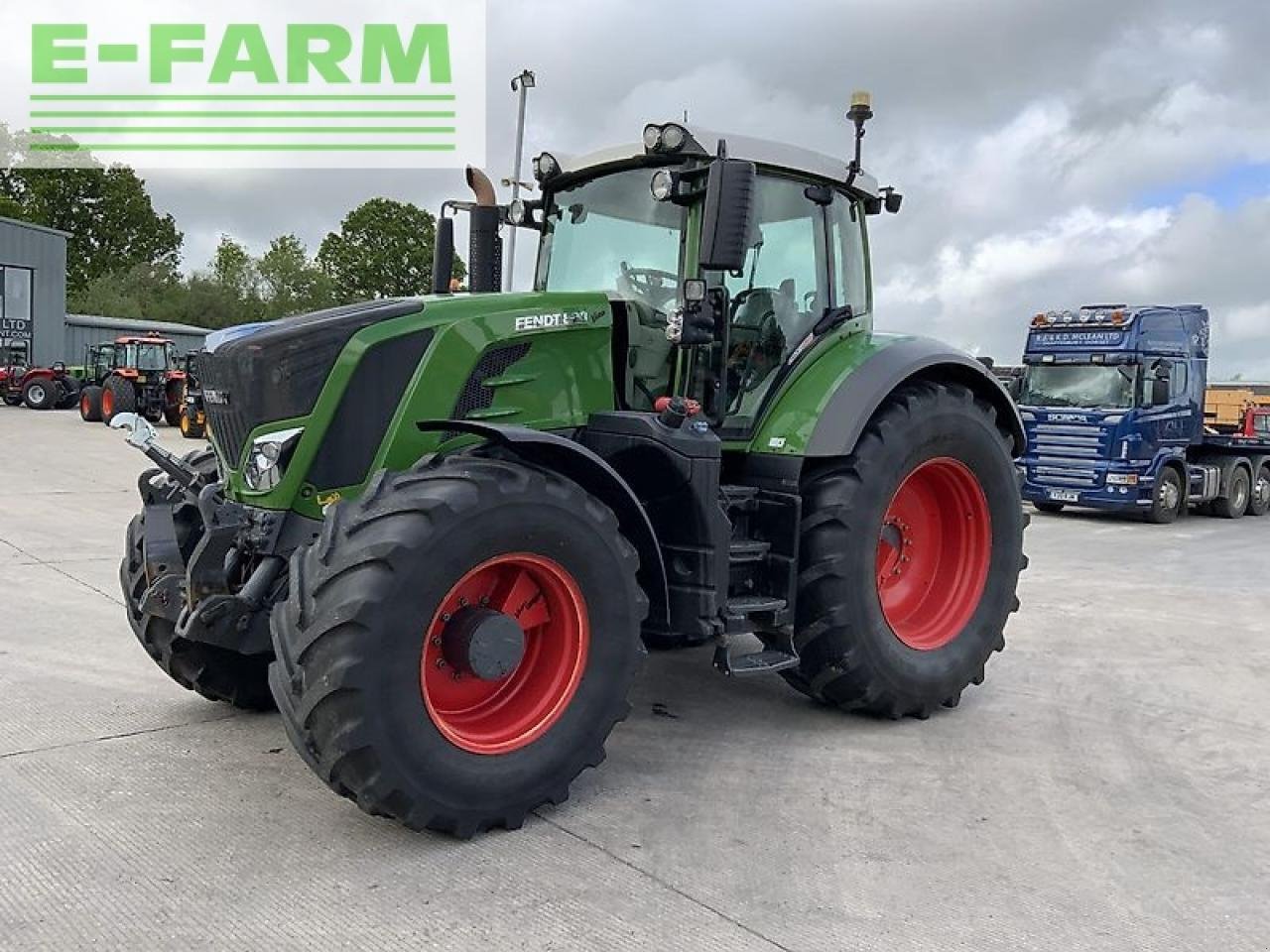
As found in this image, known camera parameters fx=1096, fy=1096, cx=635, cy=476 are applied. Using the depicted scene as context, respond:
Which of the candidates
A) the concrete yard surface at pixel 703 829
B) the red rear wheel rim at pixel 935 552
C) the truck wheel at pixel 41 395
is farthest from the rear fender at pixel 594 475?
the truck wheel at pixel 41 395

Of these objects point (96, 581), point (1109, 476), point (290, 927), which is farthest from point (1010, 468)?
point (1109, 476)

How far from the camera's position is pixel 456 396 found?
3887 mm

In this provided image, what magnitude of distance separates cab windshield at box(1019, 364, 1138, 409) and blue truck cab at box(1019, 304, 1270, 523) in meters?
0.01

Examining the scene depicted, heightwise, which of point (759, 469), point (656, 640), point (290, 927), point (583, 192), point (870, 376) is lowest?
point (290, 927)

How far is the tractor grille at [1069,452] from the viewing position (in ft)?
46.4

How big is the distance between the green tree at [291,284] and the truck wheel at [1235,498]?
4627 cm

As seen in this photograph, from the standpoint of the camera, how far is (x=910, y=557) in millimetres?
5262

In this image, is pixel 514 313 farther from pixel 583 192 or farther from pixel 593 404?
pixel 583 192

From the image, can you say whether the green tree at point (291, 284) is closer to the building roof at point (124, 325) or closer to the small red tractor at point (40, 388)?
the building roof at point (124, 325)

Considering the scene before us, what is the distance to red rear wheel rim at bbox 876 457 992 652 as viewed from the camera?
5141 mm

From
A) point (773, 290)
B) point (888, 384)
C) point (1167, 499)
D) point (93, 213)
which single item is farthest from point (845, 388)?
point (93, 213)

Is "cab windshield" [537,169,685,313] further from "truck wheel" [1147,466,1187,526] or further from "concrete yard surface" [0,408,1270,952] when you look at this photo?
"truck wheel" [1147,466,1187,526]

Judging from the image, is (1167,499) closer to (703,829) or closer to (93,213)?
(703,829)

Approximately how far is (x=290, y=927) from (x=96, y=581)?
5.40 meters
